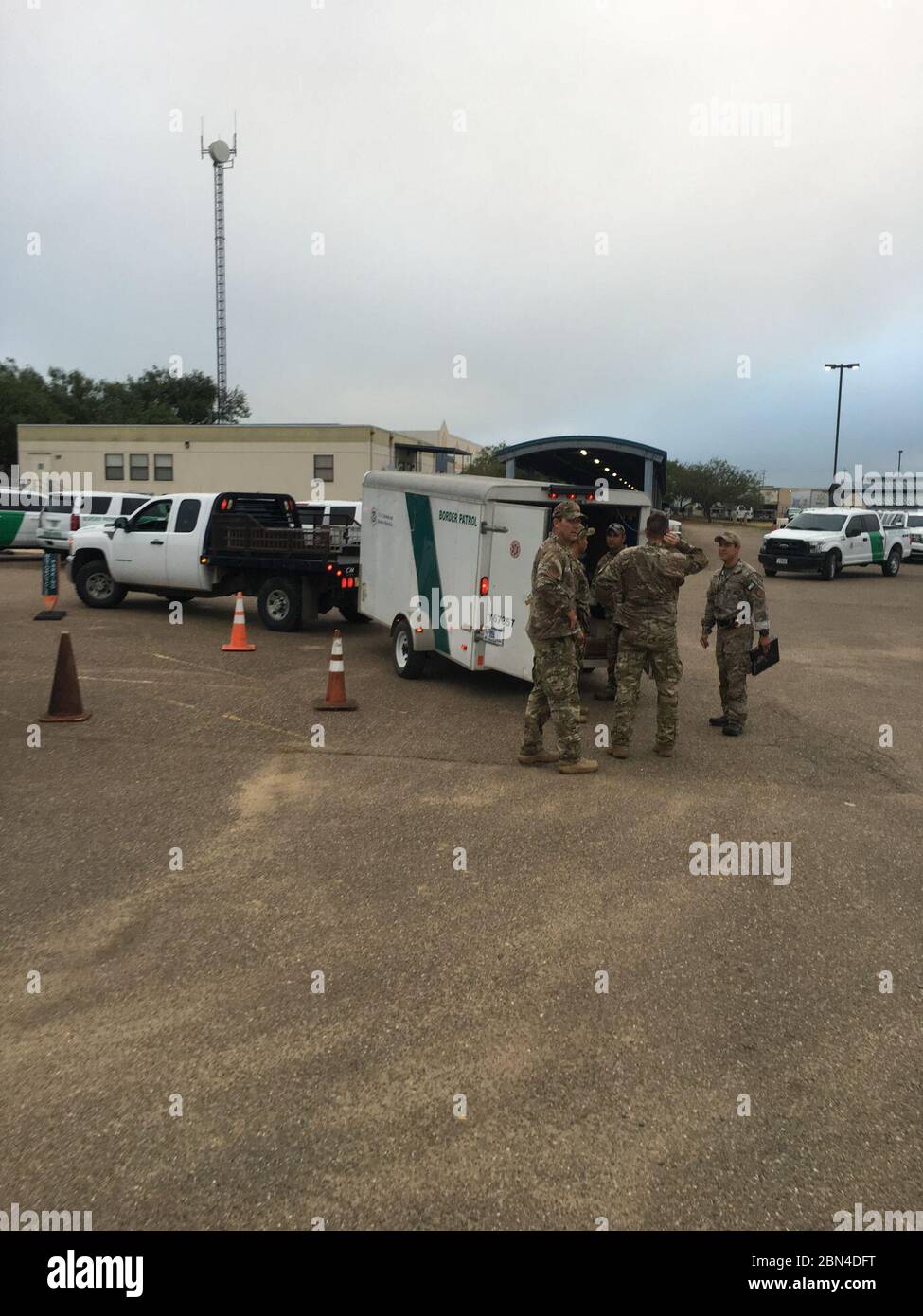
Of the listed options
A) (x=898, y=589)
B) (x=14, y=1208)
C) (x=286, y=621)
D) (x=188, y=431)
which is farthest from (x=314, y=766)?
(x=188, y=431)

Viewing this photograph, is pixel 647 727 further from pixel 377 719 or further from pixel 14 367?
pixel 14 367

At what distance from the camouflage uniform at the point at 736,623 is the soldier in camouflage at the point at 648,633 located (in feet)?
2.64

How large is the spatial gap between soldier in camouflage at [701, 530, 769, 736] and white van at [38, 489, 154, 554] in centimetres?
1944

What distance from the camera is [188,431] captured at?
43062 millimetres

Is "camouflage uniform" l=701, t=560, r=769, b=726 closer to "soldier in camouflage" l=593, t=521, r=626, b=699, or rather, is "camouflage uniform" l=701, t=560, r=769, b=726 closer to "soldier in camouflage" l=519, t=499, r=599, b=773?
"soldier in camouflage" l=593, t=521, r=626, b=699

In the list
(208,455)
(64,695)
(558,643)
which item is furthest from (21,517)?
(558,643)

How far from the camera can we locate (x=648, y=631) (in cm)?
830

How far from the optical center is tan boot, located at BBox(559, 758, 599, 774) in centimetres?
772

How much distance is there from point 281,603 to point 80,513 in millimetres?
13843

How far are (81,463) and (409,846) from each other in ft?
136

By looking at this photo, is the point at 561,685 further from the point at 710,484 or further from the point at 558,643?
the point at 710,484

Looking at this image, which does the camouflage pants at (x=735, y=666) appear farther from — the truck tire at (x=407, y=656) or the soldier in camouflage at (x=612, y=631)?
the truck tire at (x=407, y=656)

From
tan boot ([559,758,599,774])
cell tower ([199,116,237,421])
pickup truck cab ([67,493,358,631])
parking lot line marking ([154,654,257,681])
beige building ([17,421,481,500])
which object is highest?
cell tower ([199,116,237,421])

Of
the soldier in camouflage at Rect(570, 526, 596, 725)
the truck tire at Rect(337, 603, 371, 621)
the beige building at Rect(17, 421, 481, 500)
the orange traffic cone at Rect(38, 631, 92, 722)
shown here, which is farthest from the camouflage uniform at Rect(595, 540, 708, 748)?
the beige building at Rect(17, 421, 481, 500)
